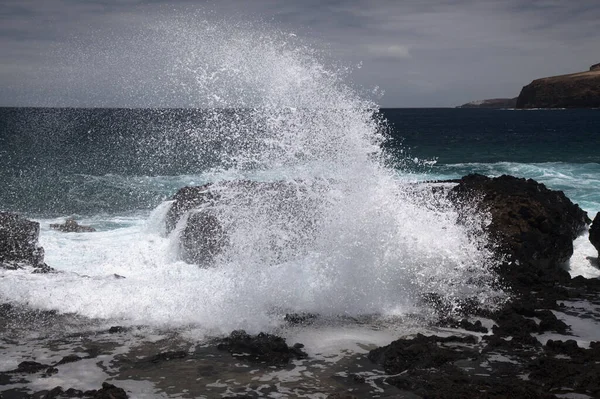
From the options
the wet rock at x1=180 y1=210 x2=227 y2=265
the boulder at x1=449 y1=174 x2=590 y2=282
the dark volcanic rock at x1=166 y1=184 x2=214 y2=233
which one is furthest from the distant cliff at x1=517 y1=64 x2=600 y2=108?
the wet rock at x1=180 y1=210 x2=227 y2=265

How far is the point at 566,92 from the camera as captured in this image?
410 ft

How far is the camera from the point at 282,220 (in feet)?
40.0

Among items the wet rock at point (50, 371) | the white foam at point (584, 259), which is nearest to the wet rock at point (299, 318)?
the wet rock at point (50, 371)

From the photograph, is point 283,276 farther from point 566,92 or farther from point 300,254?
point 566,92

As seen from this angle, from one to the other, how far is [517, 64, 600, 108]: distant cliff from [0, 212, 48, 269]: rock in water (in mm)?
124921

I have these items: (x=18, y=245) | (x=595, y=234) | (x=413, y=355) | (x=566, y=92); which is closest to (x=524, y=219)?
(x=595, y=234)

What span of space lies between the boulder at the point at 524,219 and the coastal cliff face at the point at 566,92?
119 meters

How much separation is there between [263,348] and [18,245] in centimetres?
655

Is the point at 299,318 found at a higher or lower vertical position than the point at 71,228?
lower

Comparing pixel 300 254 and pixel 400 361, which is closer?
pixel 400 361

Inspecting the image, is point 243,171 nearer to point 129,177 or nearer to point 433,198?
point 129,177

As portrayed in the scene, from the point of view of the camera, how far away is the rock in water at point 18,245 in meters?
11.6

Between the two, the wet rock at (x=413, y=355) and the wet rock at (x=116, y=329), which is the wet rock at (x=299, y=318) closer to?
the wet rock at (x=413, y=355)

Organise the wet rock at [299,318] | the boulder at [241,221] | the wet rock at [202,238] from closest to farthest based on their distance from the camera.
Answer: the wet rock at [299,318]
the boulder at [241,221]
the wet rock at [202,238]
